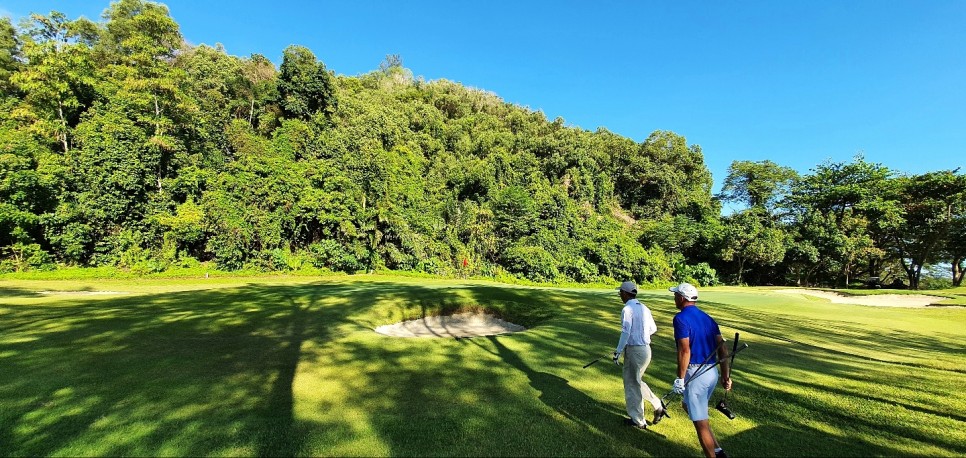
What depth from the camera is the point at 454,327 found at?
47.3 feet

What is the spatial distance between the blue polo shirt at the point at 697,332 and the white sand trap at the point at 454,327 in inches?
334

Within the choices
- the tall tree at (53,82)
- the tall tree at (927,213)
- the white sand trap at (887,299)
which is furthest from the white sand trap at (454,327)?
the tall tree at (927,213)

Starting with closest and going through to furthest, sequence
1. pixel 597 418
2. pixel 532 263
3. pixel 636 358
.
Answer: pixel 636 358 → pixel 597 418 → pixel 532 263

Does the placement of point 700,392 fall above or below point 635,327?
below

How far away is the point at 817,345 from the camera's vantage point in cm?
1157

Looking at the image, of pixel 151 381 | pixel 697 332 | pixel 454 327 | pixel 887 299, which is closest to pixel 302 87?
pixel 454 327

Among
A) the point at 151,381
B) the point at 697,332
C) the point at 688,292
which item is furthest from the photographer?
the point at 151,381

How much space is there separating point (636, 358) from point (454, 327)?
952 cm

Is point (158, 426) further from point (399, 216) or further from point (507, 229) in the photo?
point (507, 229)

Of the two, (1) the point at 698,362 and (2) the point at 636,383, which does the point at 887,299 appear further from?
(1) the point at 698,362

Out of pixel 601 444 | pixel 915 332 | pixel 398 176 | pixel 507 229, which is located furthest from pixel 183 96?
pixel 915 332

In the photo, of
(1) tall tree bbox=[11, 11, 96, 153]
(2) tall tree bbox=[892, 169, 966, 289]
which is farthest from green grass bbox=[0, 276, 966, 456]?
(2) tall tree bbox=[892, 169, 966, 289]

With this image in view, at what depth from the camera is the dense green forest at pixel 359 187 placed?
26.2 m

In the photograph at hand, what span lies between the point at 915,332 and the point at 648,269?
28.1 meters
